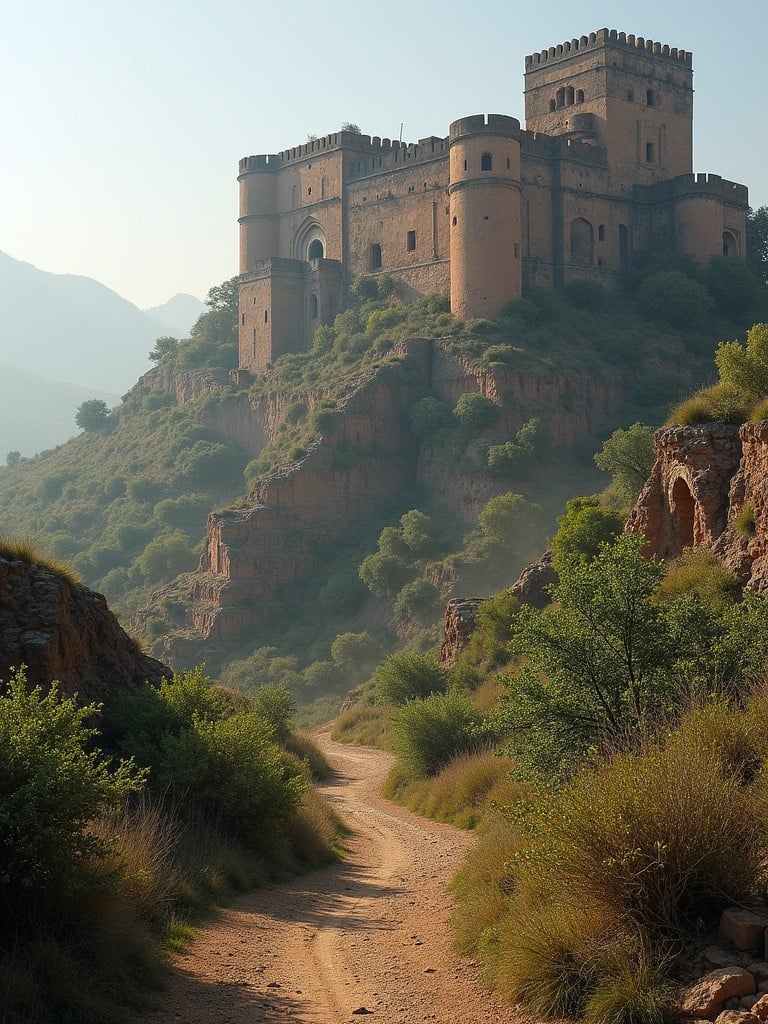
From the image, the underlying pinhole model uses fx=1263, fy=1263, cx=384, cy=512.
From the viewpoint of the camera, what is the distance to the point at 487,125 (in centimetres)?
4672

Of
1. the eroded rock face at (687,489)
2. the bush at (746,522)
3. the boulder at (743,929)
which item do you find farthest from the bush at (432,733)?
the boulder at (743,929)

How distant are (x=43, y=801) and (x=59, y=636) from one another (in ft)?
17.8

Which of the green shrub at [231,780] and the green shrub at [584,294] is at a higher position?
the green shrub at [584,294]

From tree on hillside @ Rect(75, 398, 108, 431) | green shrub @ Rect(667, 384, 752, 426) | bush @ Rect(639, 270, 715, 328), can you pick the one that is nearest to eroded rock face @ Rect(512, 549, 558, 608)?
green shrub @ Rect(667, 384, 752, 426)

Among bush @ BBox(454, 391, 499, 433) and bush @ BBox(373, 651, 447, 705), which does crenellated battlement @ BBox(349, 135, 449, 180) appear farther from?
bush @ BBox(373, 651, 447, 705)

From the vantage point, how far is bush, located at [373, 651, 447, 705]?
2883 cm

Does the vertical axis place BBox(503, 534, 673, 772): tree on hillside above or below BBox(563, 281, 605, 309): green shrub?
below

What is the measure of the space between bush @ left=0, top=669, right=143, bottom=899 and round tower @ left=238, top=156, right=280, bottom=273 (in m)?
52.7

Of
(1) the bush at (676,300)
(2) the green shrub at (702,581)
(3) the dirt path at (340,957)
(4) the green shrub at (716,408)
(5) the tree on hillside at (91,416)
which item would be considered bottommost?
Answer: (3) the dirt path at (340,957)

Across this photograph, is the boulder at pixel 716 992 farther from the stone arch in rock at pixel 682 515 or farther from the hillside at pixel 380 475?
the hillside at pixel 380 475

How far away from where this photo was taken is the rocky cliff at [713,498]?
1644 centimetres

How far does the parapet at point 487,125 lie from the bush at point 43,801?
4149 cm

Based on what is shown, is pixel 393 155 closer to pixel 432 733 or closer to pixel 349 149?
pixel 349 149

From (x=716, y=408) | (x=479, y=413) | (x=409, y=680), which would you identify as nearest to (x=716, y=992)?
(x=716, y=408)
